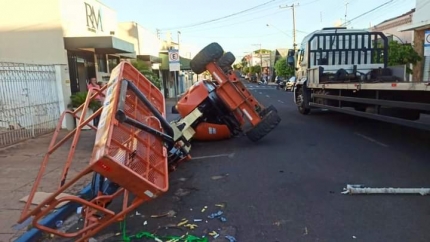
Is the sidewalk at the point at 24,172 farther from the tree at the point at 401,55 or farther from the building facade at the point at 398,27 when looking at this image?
the building facade at the point at 398,27

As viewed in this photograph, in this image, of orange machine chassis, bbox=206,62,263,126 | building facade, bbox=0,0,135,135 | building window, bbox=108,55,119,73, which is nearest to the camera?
orange machine chassis, bbox=206,62,263,126

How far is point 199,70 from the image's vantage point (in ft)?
29.7

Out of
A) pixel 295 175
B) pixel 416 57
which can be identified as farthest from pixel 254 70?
pixel 295 175

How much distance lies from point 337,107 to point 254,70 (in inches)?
3195

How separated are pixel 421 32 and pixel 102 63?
62.3 feet

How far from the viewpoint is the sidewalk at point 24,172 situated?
4.75 metres

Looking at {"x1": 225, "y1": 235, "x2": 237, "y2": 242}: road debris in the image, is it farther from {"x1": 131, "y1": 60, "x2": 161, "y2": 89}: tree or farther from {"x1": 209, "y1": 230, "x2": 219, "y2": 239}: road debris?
{"x1": 131, "y1": 60, "x2": 161, "y2": 89}: tree

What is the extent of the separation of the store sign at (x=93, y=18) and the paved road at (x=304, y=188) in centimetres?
822

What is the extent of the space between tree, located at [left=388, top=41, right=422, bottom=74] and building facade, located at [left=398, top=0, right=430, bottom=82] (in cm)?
70

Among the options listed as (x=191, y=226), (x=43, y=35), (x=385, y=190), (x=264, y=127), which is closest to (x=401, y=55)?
(x=264, y=127)

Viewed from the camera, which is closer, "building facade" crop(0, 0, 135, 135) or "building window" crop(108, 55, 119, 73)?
"building facade" crop(0, 0, 135, 135)

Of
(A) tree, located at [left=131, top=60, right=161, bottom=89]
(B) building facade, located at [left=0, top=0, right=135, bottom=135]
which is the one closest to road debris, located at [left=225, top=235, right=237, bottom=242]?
(B) building facade, located at [left=0, top=0, right=135, bottom=135]

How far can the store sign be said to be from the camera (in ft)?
47.2

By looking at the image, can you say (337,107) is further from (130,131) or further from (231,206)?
(130,131)
